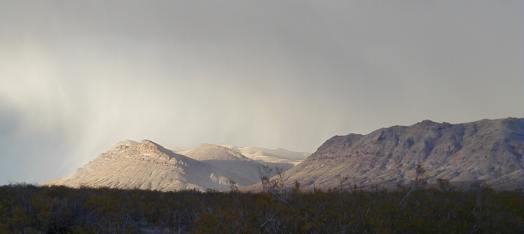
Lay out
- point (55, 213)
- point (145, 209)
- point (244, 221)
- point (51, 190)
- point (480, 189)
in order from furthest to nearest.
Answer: point (480, 189), point (51, 190), point (145, 209), point (55, 213), point (244, 221)

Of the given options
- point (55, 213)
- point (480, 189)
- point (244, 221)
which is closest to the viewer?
point (244, 221)

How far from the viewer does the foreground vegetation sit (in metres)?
12.2

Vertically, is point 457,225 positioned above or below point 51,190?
below

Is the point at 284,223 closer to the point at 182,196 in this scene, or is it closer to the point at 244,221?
the point at 244,221

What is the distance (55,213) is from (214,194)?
788cm

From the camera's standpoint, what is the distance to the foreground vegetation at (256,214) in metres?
12.2

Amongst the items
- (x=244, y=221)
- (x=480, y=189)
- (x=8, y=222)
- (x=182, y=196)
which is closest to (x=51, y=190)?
(x=182, y=196)

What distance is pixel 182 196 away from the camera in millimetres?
19172

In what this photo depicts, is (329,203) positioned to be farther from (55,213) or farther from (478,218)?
(55,213)

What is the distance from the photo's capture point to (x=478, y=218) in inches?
544

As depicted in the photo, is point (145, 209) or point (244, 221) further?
point (145, 209)

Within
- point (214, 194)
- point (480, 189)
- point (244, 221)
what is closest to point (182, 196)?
point (214, 194)

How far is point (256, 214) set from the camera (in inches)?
521

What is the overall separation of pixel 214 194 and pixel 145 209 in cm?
505
